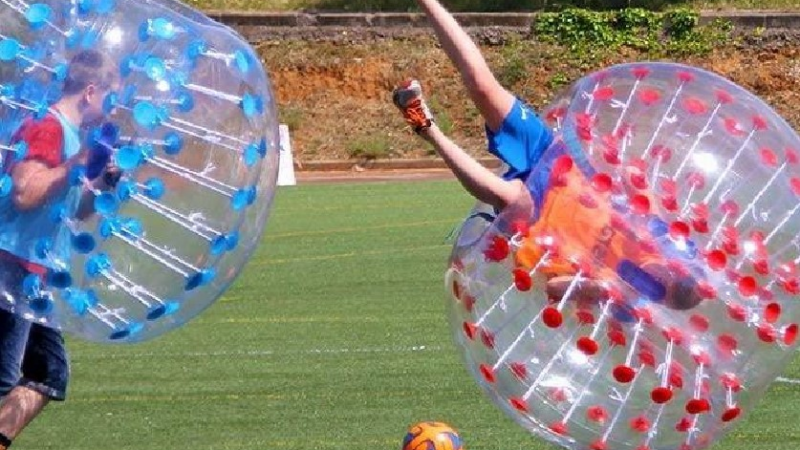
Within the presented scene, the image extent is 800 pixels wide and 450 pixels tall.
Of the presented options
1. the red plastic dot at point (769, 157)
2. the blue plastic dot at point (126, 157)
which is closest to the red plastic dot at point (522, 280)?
the red plastic dot at point (769, 157)

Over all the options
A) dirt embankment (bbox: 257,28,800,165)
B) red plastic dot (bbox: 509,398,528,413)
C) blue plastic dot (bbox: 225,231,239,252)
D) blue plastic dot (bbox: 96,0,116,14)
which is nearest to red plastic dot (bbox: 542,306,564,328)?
red plastic dot (bbox: 509,398,528,413)

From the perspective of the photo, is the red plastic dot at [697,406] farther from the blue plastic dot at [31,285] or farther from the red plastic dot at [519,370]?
the blue plastic dot at [31,285]

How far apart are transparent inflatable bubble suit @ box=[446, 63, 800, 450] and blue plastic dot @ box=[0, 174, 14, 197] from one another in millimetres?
1512

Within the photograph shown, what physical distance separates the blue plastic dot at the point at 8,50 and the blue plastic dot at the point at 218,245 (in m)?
0.79

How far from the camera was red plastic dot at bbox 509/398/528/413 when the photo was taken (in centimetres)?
601

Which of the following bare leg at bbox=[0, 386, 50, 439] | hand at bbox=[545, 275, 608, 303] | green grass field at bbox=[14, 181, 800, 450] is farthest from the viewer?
green grass field at bbox=[14, 181, 800, 450]

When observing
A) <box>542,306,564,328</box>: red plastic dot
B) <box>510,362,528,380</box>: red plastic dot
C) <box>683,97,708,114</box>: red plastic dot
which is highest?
<box>683,97,708,114</box>: red plastic dot

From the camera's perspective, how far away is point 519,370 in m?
5.97

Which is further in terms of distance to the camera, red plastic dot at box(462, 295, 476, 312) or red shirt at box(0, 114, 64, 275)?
red plastic dot at box(462, 295, 476, 312)

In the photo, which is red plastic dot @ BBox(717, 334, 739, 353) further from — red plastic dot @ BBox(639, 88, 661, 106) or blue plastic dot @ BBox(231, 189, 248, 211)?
blue plastic dot @ BBox(231, 189, 248, 211)

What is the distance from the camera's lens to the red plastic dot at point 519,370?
235 inches

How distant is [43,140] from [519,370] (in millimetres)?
1654

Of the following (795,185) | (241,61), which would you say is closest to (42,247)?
(241,61)

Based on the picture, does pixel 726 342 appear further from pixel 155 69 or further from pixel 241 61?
pixel 155 69
